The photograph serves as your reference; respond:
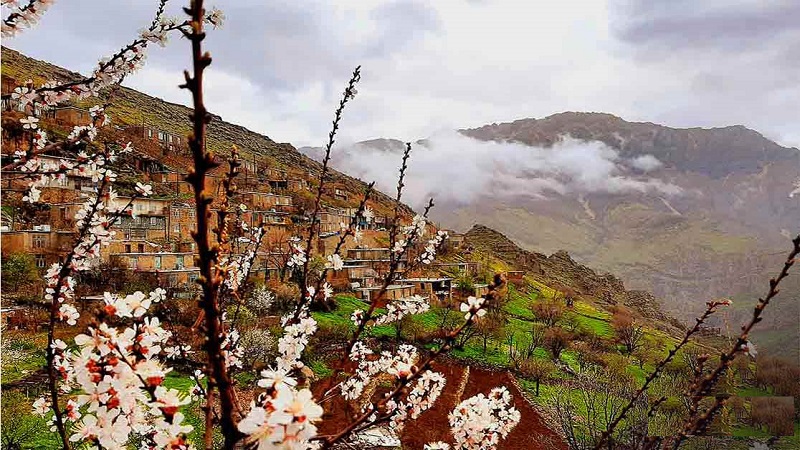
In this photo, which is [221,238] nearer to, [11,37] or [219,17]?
[219,17]

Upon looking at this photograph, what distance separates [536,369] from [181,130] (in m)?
83.9

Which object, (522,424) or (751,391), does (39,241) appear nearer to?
(522,424)

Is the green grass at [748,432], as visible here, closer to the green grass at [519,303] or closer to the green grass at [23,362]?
the green grass at [519,303]

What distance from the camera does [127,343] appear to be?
1.80 m

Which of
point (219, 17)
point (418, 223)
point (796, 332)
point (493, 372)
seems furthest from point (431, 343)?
point (219, 17)

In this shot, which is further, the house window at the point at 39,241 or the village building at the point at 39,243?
the house window at the point at 39,241

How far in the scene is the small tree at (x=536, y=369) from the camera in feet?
90.8

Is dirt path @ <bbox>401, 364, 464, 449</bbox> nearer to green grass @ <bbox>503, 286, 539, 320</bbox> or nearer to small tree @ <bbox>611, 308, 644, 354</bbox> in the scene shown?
green grass @ <bbox>503, 286, 539, 320</bbox>

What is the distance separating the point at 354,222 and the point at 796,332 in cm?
3728

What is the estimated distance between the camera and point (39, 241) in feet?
94.7

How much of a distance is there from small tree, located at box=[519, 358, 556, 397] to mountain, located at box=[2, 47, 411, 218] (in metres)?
46.3

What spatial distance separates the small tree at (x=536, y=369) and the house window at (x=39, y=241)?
28.8 meters

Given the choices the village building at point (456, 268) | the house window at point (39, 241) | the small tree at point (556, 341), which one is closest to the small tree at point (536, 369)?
the small tree at point (556, 341)

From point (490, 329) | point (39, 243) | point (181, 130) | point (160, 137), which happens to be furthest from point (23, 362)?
point (181, 130)
